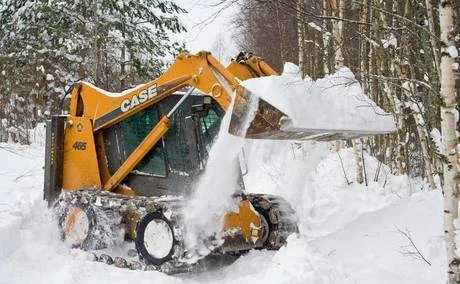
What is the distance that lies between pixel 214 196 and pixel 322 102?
1.49 m

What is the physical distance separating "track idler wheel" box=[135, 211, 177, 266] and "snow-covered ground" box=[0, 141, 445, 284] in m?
0.27

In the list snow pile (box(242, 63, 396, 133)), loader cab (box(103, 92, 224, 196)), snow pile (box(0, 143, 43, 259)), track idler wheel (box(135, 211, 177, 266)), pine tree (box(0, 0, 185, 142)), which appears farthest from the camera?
pine tree (box(0, 0, 185, 142))

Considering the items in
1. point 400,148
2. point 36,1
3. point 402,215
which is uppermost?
point 36,1

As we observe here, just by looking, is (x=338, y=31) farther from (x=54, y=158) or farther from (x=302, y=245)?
(x=302, y=245)

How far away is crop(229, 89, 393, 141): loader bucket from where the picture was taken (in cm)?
499

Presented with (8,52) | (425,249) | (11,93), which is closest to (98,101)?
(425,249)

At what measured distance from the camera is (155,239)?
19.7 ft

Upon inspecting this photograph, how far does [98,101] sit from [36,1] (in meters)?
10.8

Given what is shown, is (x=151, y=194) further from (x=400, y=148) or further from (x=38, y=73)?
(x=38, y=73)

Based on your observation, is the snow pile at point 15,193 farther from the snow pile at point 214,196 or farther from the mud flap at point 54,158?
the snow pile at point 214,196

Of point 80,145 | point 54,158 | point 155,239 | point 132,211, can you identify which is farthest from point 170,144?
point 54,158

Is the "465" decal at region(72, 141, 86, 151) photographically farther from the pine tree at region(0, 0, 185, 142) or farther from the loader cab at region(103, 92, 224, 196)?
the pine tree at region(0, 0, 185, 142)

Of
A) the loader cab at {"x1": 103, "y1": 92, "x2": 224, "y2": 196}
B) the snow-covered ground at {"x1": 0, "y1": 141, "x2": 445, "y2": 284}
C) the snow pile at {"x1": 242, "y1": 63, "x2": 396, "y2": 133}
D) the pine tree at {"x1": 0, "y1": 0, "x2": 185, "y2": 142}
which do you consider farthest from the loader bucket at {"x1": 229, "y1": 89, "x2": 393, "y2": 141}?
the pine tree at {"x1": 0, "y1": 0, "x2": 185, "y2": 142}

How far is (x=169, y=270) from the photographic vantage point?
5699mm
